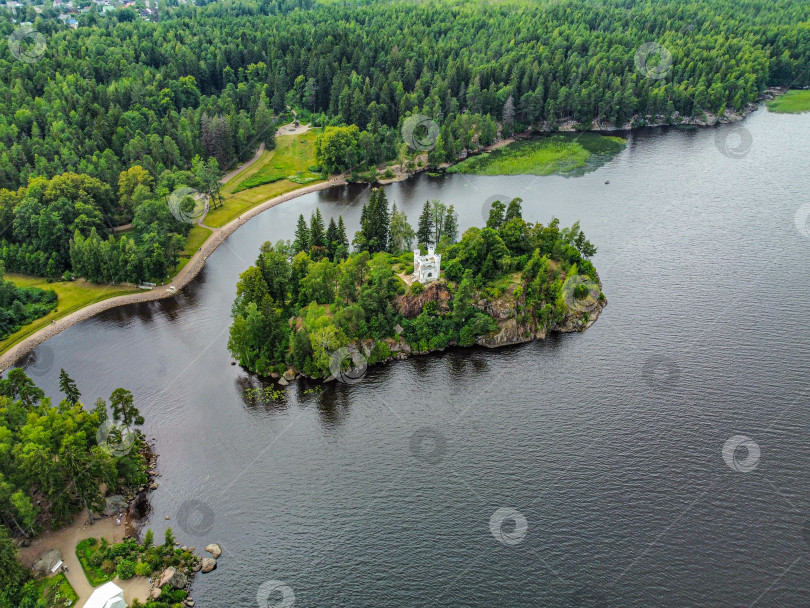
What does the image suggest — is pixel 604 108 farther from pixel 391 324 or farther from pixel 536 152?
pixel 391 324

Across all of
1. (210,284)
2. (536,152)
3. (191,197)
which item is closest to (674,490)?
(210,284)

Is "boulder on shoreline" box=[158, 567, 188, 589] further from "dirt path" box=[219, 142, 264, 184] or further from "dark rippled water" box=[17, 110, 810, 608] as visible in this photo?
"dirt path" box=[219, 142, 264, 184]

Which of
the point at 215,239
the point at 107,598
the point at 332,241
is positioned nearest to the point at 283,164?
the point at 215,239

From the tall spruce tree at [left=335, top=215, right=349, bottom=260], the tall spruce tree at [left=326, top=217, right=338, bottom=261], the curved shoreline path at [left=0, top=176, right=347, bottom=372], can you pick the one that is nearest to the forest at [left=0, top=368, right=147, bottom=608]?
the curved shoreline path at [left=0, top=176, right=347, bottom=372]

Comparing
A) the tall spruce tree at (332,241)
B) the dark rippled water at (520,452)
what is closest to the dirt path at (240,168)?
the dark rippled water at (520,452)

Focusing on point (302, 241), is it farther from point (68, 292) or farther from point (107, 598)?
point (107, 598)

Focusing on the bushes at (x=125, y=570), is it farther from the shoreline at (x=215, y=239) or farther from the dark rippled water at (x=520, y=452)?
the shoreline at (x=215, y=239)
